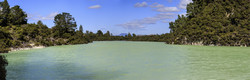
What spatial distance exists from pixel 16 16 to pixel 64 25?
40850mm

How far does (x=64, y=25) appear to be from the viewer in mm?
123625

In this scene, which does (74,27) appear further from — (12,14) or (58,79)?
(58,79)

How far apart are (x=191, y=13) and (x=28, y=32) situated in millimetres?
73842

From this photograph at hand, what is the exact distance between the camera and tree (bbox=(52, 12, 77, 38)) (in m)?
119

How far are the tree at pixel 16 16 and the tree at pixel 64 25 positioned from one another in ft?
94.8

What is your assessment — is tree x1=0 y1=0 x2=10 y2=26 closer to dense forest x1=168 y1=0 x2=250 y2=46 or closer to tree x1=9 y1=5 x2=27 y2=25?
tree x1=9 y1=5 x2=27 y2=25

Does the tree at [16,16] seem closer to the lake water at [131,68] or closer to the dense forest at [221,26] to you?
the lake water at [131,68]

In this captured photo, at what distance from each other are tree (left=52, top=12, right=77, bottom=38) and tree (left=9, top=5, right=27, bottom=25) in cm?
2891

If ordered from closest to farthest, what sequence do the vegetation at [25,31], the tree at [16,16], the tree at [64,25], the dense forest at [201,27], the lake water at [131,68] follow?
the lake water at [131,68] → the vegetation at [25,31] → the dense forest at [201,27] → the tree at [16,16] → the tree at [64,25]

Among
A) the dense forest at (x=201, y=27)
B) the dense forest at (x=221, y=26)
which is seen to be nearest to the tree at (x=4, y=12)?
the dense forest at (x=201, y=27)

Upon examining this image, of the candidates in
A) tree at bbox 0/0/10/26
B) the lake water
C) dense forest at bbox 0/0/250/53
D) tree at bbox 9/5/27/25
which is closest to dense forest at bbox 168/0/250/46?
dense forest at bbox 0/0/250/53

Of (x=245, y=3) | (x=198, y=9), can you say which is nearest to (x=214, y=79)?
(x=245, y=3)

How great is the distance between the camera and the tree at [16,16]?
3228 inches

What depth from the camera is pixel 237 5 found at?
9094cm
